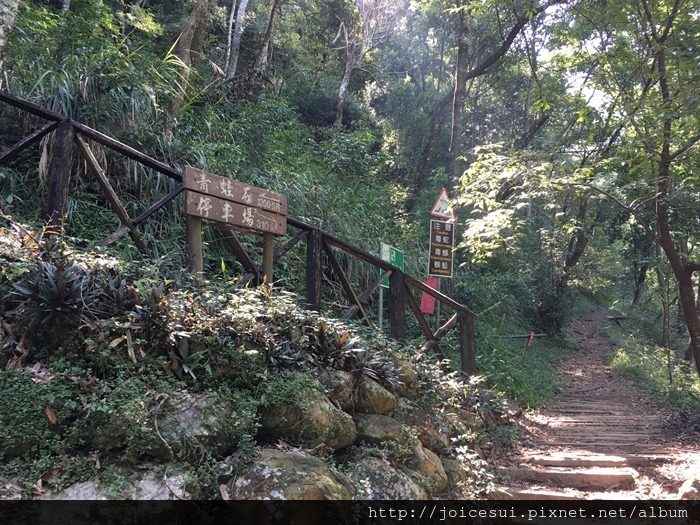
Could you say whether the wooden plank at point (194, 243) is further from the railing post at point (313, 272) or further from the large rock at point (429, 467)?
the large rock at point (429, 467)

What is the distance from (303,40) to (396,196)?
8.28 metres

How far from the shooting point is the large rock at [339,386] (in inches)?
156

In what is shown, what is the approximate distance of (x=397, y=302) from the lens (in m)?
7.00

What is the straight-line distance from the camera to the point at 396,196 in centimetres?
1502

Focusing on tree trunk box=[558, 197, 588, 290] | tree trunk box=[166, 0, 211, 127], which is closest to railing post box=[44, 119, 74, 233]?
tree trunk box=[166, 0, 211, 127]

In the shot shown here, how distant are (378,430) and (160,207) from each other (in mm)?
2794

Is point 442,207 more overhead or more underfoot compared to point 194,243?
more overhead

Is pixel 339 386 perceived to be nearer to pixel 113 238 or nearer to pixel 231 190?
pixel 231 190

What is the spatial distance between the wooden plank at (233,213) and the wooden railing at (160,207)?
167 millimetres

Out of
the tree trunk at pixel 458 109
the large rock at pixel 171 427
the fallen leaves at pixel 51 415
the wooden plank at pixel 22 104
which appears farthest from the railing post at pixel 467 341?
the fallen leaves at pixel 51 415

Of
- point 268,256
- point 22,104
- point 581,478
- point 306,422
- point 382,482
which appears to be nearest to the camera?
point 306,422

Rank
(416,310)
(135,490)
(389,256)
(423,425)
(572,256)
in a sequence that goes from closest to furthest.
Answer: (135,490), (423,425), (389,256), (416,310), (572,256)

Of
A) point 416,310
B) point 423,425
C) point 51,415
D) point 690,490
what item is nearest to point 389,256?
point 416,310

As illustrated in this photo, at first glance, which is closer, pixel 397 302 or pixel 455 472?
pixel 455 472
